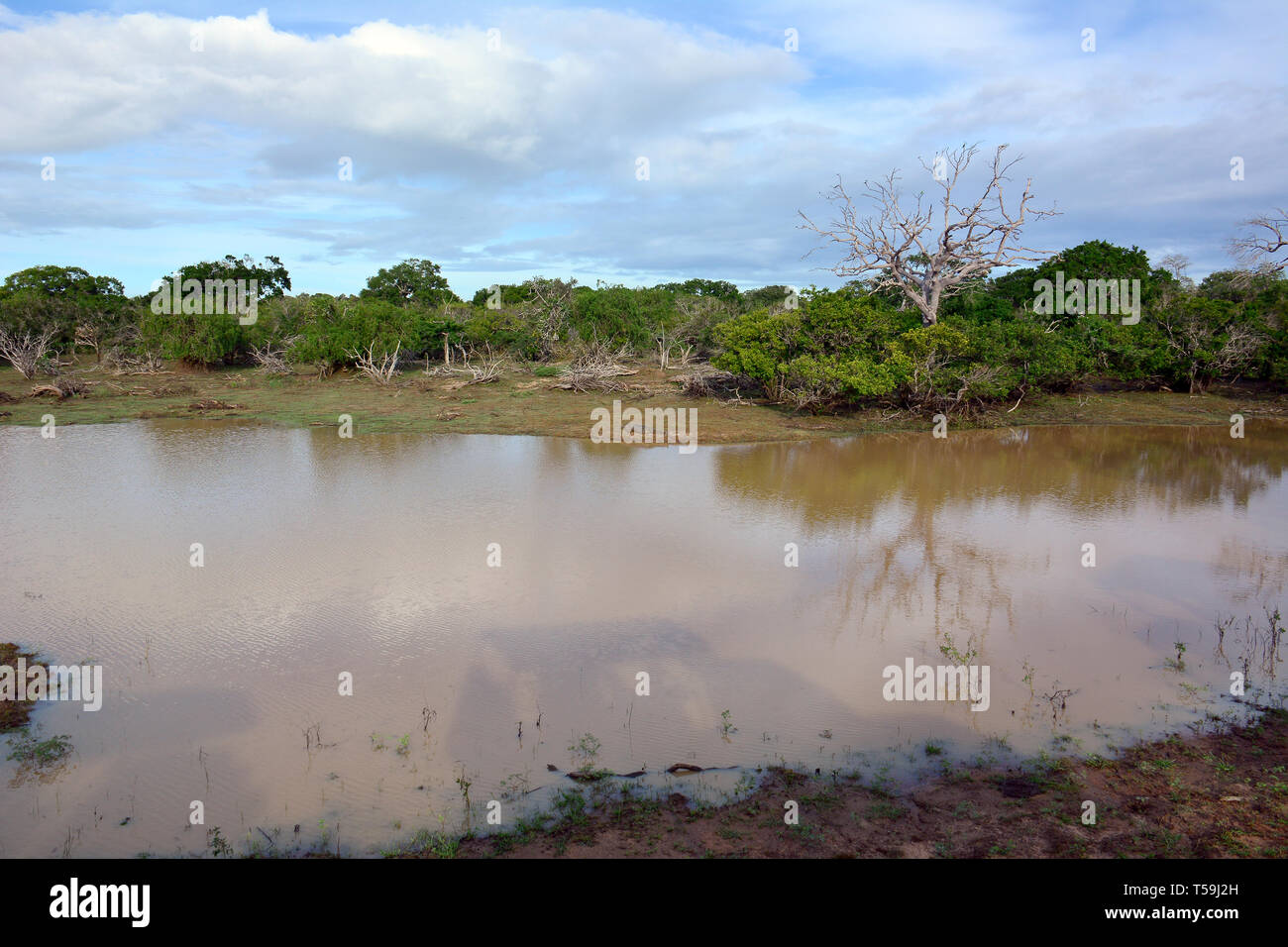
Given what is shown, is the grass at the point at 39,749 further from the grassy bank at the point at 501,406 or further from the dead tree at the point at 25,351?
the dead tree at the point at 25,351

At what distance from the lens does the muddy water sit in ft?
19.1

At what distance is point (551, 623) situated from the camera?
847 cm

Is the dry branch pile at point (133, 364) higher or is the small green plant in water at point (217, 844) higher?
the dry branch pile at point (133, 364)

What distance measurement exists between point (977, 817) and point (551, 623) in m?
4.66

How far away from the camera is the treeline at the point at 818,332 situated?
2102cm

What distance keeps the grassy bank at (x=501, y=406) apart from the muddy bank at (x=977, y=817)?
46.3 ft

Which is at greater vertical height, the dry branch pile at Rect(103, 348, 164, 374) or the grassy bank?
the dry branch pile at Rect(103, 348, 164, 374)

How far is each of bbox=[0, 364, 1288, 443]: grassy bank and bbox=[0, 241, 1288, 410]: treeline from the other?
748 mm

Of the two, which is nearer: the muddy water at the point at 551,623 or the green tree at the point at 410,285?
the muddy water at the point at 551,623

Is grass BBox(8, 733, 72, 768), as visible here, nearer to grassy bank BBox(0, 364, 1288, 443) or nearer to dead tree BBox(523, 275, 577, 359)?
grassy bank BBox(0, 364, 1288, 443)

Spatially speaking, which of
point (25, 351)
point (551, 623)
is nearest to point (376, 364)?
point (25, 351)

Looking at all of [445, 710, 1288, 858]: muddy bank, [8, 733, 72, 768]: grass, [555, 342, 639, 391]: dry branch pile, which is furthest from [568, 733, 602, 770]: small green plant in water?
[555, 342, 639, 391]: dry branch pile

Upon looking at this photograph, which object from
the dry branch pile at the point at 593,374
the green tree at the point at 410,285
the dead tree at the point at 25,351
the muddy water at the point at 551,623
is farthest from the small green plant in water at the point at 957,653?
the green tree at the point at 410,285

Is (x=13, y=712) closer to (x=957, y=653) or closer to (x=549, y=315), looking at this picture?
(x=957, y=653)
